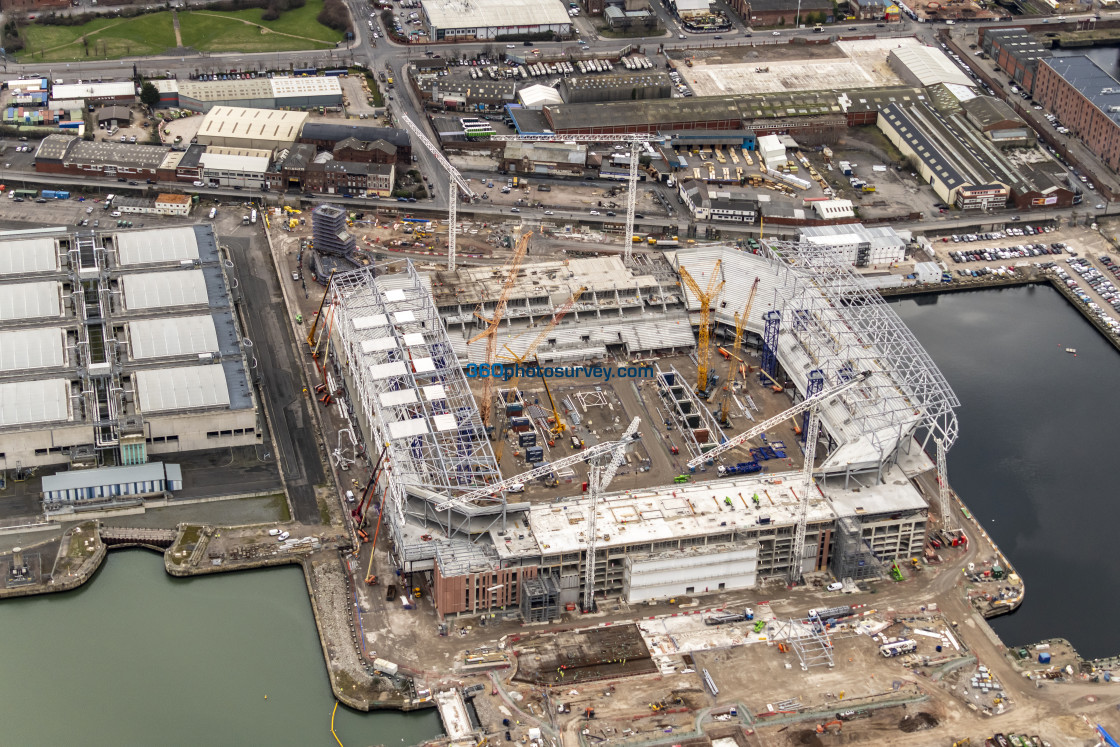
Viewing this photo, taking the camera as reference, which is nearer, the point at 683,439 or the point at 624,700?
the point at 624,700

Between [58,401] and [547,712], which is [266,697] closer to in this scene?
[547,712]

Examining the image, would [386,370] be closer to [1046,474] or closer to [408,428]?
[408,428]

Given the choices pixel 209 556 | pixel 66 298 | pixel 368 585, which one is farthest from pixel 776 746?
pixel 66 298

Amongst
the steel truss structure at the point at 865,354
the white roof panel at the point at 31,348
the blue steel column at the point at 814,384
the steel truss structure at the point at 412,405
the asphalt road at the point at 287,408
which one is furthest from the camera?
the blue steel column at the point at 814,384

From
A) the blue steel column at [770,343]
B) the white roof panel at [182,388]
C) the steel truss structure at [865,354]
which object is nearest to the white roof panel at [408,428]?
the white roof panel at [182,388]

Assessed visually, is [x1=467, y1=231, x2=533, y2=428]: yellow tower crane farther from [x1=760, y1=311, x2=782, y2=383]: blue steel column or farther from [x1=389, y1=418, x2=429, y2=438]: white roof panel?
[x1=760, y1=311, x2=782, y2=383]: blue steel column

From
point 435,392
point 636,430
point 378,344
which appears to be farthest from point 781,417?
point 378,344

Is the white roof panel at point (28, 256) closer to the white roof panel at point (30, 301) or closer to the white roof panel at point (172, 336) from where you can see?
the white roof panel at point (30, 301)
